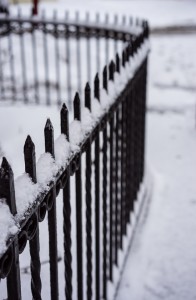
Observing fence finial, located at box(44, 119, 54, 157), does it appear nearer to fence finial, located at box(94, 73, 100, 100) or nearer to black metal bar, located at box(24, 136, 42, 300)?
black metal bar, located at box(24, 136, 42, 300)

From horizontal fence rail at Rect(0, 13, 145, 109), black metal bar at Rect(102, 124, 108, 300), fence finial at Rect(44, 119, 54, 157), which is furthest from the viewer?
horizontal fence rail at Rect(0, 13, 145, 109)

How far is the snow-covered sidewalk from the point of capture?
10.2 feet

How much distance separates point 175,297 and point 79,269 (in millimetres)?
1132

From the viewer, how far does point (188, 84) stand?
9.23 m

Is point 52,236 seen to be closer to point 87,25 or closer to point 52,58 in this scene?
point 87,25

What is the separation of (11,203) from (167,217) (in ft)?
9.35

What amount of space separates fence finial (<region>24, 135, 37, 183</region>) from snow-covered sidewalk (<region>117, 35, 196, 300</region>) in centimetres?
183

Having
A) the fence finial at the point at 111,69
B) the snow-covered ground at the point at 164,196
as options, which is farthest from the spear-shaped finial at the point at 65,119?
the snow-covered ground at the point at 164,196

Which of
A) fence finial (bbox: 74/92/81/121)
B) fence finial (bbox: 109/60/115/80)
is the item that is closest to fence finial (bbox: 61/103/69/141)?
fence finial (bbox: 74/92/81/121)

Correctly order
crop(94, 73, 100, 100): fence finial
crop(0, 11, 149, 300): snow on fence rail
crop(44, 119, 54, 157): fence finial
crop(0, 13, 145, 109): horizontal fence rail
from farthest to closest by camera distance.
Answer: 1. crop(0, 13, 145, 109): horizontal fence rail
2. crop(94, 73, 100, 100): fence finial
3. crop(44, 119, 54, 157): fence finial
4. crop(0, 11, 149, 300): snow on fence rail

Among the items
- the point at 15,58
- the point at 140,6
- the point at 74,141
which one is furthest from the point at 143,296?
the point at 140,6

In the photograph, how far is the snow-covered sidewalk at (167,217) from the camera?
3.12 metres

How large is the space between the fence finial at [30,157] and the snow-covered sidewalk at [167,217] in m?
1.83

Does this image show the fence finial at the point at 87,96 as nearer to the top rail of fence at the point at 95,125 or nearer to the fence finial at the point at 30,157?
the top rail of fence at the point at 95,125
